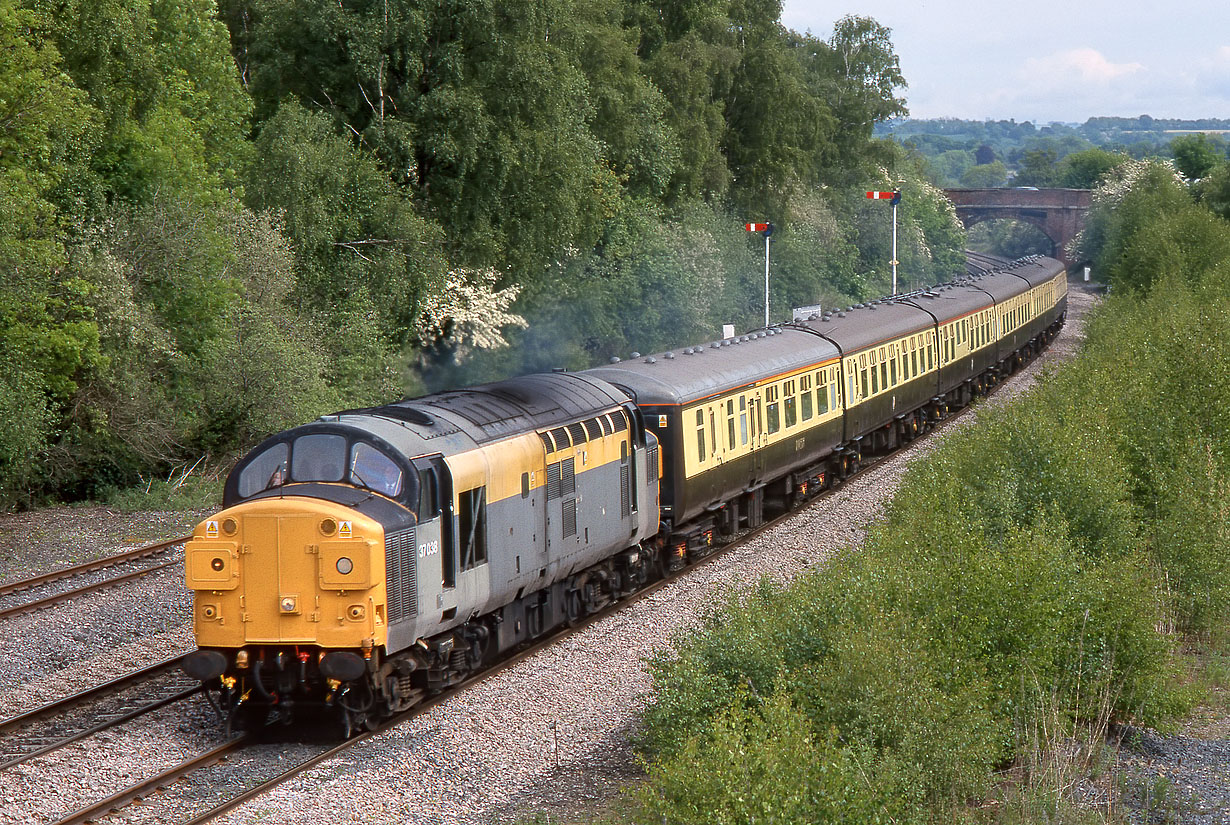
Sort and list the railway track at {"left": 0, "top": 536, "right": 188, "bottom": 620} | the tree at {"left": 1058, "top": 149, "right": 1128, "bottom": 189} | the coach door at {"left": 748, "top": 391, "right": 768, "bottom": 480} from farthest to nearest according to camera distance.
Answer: the tree at {"left": 1058, "top": 149, "right": 1128, "bottom": 189}, the coach door at {"left": 748, "top": 391, "right": 768, "bottom": 480}, the railway track at {"left": 0, "top": 536, "right": 188, "bottom": 620}

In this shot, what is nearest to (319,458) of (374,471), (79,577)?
(374,471)

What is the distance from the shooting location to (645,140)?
52.6 metres

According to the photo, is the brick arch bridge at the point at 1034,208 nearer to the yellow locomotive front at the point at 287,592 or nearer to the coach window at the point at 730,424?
the coach window at the point at 730,424

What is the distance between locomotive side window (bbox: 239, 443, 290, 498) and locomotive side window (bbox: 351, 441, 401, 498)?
2.34ft

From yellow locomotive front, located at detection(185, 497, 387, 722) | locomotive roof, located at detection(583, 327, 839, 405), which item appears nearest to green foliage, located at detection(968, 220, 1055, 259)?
locomotive roof, located at detection(583, 327, 839, 405)

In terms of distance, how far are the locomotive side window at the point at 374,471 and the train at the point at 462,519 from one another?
2 cm

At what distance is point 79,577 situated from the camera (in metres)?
20.6

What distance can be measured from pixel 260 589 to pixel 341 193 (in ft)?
76.5

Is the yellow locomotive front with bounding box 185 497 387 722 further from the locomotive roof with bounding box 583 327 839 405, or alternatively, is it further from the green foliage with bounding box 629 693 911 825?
the locomotive roof with bounding box 583 327 839 405

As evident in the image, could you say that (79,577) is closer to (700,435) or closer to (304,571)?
(304,571)

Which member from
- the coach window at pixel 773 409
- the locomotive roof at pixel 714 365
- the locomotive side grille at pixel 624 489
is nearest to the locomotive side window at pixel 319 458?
the locomotive side grille at pixel 624 489

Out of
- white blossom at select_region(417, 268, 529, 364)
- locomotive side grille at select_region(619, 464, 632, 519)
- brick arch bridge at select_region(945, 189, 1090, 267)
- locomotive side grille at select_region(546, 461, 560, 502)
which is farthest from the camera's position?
brick arch bridge at select_region(945, 189, 1090, 267)

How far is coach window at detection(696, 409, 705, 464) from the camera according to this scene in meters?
21.2

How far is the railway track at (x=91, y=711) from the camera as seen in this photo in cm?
1314
